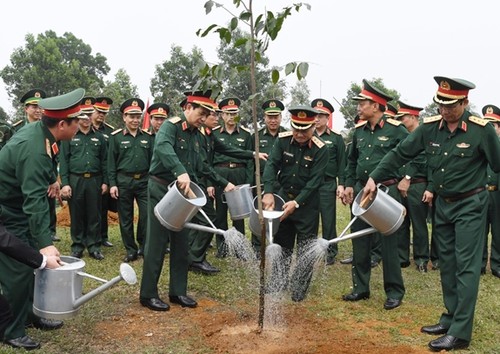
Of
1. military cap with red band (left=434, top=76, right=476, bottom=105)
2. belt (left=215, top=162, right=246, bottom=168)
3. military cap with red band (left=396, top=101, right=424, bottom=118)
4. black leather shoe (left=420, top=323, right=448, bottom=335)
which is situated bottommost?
black leather shoe (left=420, top=323, right=448, bottom=335)

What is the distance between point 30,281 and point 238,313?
6.30 ft

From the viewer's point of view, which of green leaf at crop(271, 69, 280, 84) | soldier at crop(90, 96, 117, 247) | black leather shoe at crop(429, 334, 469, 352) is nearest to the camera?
green leaf at crop(271, 69, 280, 84)

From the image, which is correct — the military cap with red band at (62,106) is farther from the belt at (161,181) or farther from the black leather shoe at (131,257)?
the black leather shoe at (131,257)

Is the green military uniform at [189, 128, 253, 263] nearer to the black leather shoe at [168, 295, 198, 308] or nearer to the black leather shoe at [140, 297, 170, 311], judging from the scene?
the black leather shoe at [168, 295, 198, 308]

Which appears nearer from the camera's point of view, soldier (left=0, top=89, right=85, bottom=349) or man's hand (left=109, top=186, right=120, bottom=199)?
soldier (left=0, top=89, right=85, bottom=349)

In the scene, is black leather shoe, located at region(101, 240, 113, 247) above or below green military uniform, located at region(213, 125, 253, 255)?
below

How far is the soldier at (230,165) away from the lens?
7.77 m

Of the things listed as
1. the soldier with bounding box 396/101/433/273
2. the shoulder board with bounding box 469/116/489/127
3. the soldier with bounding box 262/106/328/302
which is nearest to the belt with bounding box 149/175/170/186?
the soldier with bounding box 262/106/328/302

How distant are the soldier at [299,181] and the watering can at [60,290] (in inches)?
81.4

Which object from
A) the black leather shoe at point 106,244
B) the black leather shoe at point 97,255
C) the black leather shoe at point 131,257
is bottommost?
the black leather shoe at point 106,244

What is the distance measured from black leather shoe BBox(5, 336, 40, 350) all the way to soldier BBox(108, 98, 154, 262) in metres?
3.11

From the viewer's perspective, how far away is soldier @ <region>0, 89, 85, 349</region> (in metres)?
3.83

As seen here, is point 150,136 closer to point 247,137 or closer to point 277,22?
point 247,137

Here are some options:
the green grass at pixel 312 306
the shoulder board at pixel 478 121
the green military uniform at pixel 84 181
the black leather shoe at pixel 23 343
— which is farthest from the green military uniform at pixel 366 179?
the green military uniform at pixel 84 181
